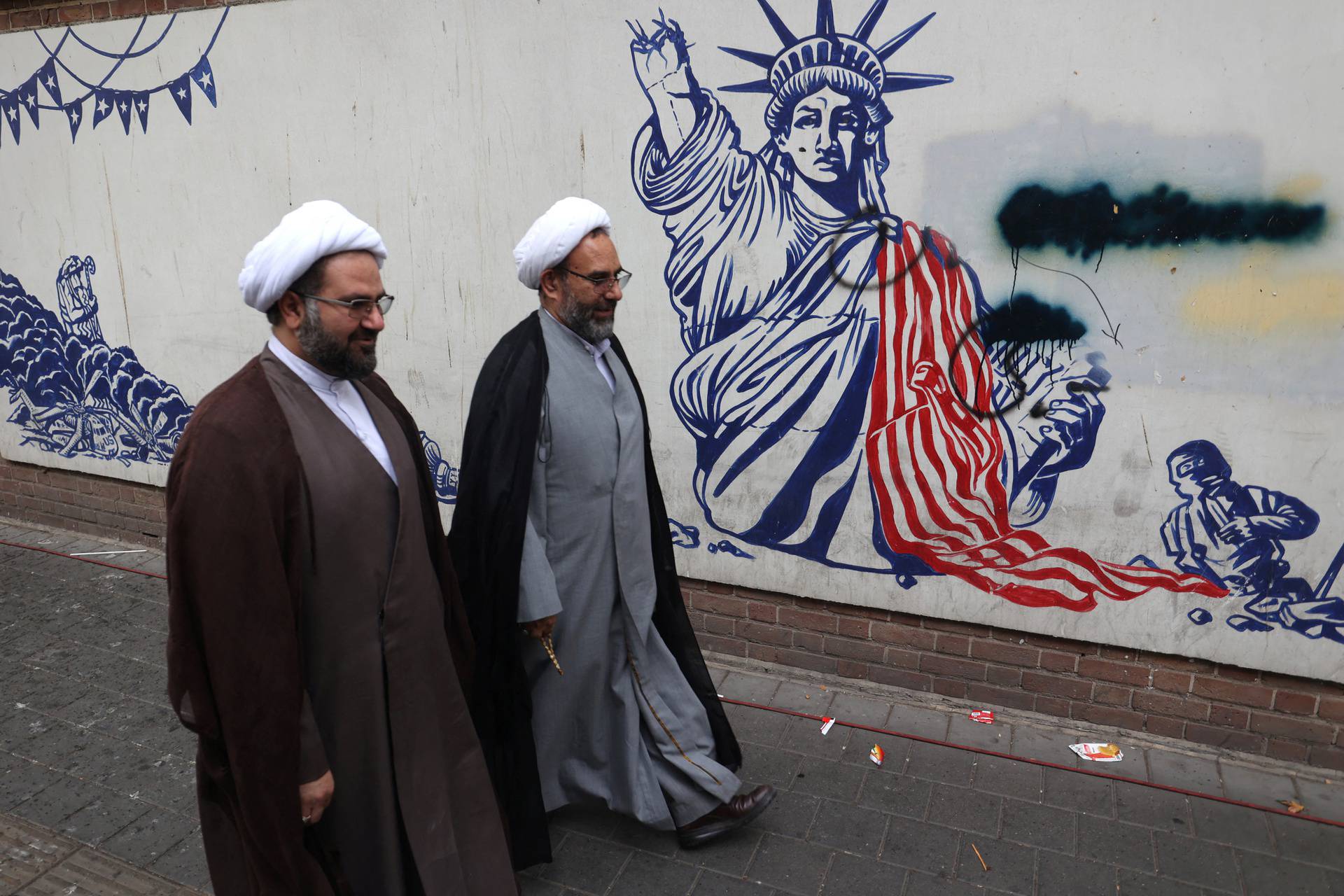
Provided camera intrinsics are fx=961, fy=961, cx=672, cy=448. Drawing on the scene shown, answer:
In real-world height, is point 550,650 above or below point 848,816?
above

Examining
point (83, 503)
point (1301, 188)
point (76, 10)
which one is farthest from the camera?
point (83, 503)

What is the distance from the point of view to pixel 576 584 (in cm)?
309

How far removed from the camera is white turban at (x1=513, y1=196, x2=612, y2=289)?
296 cm

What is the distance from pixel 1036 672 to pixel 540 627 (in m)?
2.13

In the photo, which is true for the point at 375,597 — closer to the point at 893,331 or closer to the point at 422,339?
the point at 893,331

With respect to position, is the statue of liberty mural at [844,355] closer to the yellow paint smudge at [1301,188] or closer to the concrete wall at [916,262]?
the concrete wall at [916,262]

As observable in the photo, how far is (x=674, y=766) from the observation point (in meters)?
3.16

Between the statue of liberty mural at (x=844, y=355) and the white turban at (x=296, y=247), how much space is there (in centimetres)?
199

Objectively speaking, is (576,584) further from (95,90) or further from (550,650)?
(95,90)

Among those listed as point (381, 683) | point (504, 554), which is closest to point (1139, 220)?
point (504, 554)

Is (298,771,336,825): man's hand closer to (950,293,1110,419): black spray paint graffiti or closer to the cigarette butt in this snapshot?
the cigarette butt

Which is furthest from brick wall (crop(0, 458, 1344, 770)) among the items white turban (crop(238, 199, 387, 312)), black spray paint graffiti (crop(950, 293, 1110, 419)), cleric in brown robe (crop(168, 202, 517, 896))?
white turban (crop(238, 199, 387, 312))

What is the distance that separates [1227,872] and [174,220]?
568cm

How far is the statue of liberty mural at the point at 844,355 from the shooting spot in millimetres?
3637
